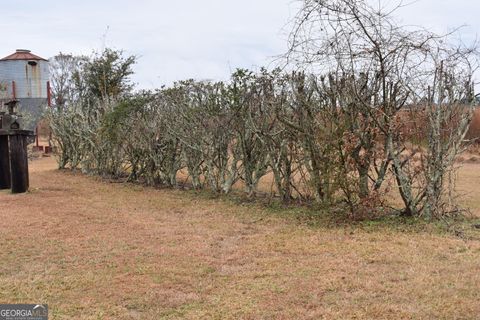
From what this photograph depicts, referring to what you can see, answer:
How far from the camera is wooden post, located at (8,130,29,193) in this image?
10375 mm

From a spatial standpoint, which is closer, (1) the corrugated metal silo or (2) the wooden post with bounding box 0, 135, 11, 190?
(2) the wooden post with bounding box 0, 135, 11, 190

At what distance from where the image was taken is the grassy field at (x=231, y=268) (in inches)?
143

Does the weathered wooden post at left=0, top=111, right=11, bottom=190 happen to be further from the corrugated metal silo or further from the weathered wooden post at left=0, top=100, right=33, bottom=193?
the corrugated metal silo

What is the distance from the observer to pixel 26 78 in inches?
1051

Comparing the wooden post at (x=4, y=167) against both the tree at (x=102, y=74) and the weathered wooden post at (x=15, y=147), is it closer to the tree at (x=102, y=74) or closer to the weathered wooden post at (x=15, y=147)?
the weathered wooden post at (x=15, y=147)

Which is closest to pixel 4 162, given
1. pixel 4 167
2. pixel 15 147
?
pixel 4 167

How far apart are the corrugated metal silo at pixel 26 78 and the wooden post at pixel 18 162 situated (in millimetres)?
16857

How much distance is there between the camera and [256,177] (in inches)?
366

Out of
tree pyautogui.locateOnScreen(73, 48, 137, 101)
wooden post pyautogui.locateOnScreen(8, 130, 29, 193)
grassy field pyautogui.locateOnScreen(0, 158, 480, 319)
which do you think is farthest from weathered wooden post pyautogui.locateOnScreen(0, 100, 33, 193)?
tree pyautogui.locateOnScreen(73, 48, 137, 101)

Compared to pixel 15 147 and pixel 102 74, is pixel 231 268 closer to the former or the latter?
pixel 15 147

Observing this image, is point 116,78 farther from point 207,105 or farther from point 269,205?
point 269,205

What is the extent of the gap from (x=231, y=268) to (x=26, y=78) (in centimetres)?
2527

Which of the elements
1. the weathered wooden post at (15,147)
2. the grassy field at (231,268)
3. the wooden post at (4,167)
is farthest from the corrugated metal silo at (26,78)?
the grassy field at (231,268)

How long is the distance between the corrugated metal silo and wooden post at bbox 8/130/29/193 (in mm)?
16857
